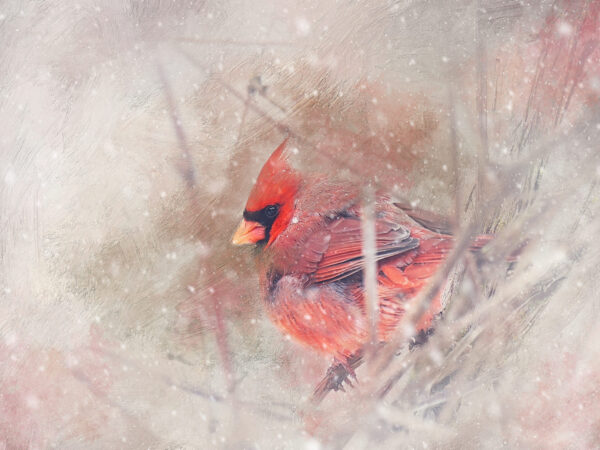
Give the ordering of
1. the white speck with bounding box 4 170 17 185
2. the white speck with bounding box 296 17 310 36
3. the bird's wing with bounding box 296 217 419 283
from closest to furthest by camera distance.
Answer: the bird's wing with bounding box 296 217 419 283 < the white speck with bounding box 296 17 310 36 < the white speck with bounding box 4 170 17 185

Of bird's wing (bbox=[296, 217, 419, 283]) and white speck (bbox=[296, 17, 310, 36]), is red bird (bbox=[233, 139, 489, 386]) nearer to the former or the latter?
bird's wing (bbox=[296, 217, 419, 283])

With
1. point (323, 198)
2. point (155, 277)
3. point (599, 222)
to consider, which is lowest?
point (155, 277)

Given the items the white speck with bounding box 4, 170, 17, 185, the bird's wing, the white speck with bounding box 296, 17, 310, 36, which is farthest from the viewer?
the white speck with bounding box 4, 170, 17, 185

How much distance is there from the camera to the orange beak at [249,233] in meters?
1.17

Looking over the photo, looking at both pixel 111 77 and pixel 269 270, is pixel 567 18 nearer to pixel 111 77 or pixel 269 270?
pixel 269 270

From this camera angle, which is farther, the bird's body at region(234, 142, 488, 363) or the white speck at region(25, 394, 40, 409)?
the white speck at region(25, 394, 40, 409)

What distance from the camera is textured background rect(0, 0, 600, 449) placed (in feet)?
3.89

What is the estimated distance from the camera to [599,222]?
4.00 feet

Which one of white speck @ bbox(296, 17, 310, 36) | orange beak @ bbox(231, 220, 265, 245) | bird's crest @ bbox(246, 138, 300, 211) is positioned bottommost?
orange beak @ bbox(231, 220, 265, 245)

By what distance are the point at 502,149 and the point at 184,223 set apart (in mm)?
765

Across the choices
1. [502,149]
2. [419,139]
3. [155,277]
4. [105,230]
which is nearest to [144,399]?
[155,277]

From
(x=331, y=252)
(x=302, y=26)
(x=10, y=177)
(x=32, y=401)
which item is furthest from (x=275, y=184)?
(x=32, y=401)

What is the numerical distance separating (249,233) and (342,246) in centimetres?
21

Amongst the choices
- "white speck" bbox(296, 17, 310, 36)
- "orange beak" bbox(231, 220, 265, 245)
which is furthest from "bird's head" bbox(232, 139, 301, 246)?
"white speck" bbox(296, 17, 310, 36)
